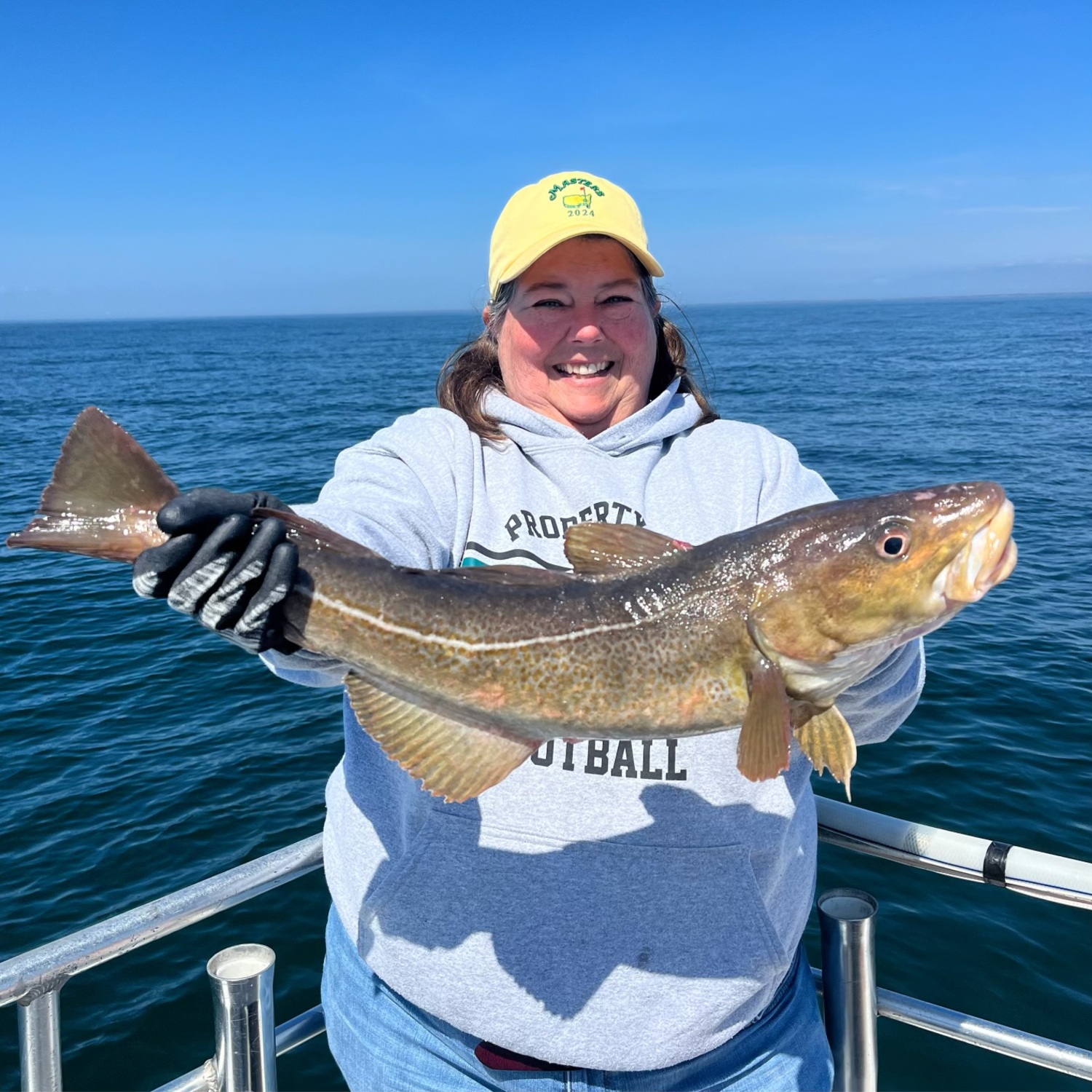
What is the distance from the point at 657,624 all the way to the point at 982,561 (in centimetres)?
103

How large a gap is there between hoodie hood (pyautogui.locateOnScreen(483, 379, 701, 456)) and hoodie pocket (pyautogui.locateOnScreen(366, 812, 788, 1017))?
5.41 feet

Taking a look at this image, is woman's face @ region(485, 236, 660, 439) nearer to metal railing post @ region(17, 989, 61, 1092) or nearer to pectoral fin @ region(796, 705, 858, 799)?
pectoral fin @ region(796, 705, 858, 799)

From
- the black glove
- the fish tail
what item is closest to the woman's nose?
the black glove

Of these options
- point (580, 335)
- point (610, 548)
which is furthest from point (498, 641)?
point (580, 335)

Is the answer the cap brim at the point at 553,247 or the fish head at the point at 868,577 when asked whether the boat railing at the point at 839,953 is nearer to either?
the fish head at the point at 868,577

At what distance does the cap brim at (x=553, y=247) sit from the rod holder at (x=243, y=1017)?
9.15 ft

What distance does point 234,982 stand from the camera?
3326 mm

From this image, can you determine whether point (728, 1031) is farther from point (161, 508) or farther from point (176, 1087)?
point (161, 508)

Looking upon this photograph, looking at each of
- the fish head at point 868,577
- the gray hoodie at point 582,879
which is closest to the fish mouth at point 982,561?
the fish head at point 868,577

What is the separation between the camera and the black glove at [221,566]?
107 inches

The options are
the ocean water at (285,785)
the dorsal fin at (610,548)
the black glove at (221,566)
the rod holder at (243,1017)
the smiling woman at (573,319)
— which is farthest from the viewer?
the ocean water at (285,785)

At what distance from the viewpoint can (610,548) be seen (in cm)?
320

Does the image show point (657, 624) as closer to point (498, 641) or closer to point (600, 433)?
point (498, 641)

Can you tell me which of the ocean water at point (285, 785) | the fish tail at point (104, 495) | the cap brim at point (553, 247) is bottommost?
the ocean water at point (285, 785)
